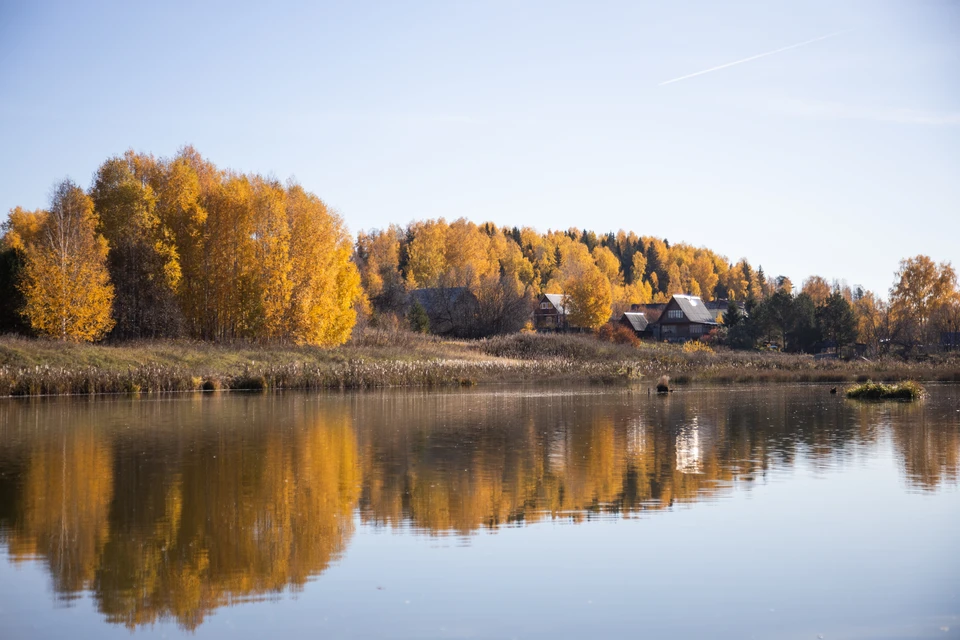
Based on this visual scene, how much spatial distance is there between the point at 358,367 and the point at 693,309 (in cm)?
8240

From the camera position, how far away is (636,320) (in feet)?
375

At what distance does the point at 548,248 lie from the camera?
165625mm

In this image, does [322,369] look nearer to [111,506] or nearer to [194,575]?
[111,506]

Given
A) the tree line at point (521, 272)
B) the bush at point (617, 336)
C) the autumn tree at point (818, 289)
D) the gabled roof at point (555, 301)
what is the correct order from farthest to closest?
the autumn tree at point (818, 289)
the gabled roof at point (555, 301)
the tree line at point (521, 272)
the bush at point (617, 336)

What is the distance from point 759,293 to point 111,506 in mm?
180803

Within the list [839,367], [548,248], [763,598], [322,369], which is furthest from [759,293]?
[763,598]

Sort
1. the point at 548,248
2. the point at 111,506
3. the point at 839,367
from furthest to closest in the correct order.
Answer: the point at 548,248 < the point at 839,367 < the point at 111,506

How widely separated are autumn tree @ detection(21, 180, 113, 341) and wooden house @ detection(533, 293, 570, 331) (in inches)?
2783

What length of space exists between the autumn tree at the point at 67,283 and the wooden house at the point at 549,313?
70.7 m

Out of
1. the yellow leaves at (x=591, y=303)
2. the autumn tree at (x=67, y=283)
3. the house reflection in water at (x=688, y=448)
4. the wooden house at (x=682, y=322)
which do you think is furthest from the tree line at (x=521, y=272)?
the house reflection in water at (x=688, y=448)

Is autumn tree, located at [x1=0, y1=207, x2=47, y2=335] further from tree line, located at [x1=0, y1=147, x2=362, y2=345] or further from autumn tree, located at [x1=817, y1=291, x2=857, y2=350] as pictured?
autumn tree, located at [x1=817, y1=291, x2=857, y2=350]

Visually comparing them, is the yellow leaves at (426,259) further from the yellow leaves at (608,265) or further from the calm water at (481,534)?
the calm water at (481,534)

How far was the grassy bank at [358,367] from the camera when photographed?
121 ft

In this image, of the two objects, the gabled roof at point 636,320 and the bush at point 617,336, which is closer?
the bush at point 617,336
